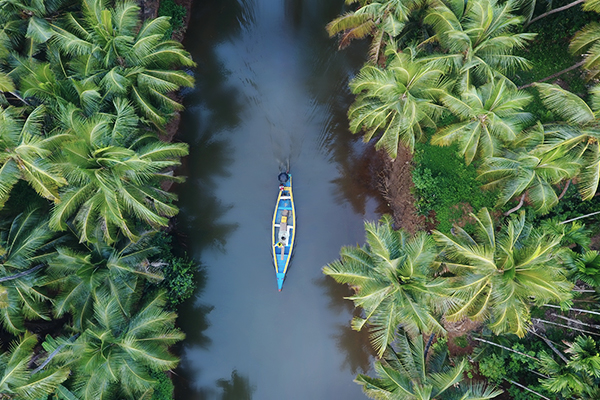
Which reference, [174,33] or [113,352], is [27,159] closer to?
[113,352]

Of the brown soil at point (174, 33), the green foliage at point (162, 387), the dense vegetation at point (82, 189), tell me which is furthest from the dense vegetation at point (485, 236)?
the green foliage at point (162, 387)

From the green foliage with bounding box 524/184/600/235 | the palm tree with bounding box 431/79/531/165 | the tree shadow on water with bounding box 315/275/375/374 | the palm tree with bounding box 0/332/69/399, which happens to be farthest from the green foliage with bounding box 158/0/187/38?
A: the green foliage with bounding box 524/184/600/235

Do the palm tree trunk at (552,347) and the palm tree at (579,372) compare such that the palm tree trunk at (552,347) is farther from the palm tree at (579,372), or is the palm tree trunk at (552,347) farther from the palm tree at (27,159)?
the palm tree at (27,159)

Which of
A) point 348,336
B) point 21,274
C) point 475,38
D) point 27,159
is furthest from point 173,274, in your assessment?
point 475,38

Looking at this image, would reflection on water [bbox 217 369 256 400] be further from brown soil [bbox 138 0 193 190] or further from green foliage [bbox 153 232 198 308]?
brown soil [bbox 138 0 193 190]

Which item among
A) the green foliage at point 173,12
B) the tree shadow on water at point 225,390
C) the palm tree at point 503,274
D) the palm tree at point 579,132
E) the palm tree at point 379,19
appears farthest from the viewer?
the green foliage at point 173,12

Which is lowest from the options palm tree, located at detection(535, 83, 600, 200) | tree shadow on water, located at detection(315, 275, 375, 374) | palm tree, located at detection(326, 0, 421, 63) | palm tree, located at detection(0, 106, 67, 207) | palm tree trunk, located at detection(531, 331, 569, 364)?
tree shadow on water, located at detection(315, 275, 375, 374)

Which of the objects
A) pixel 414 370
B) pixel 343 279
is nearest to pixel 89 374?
pixel 343 279
